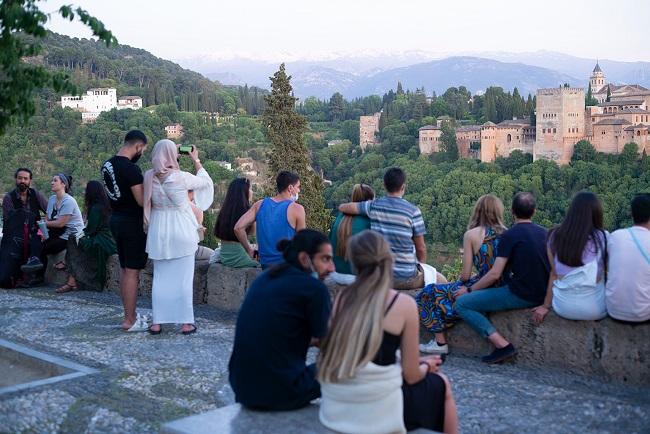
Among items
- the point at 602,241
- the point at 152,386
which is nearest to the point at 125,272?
the point at 152,386

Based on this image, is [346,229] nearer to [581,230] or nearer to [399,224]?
[399,224]

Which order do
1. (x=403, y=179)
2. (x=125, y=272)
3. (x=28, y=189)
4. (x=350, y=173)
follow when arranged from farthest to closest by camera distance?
(x=350, y=173) → (x=28, y=189) → (x=125, y=272) → (x=403, y=179)

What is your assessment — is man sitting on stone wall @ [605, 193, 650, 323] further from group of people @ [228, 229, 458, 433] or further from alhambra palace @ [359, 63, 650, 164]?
alhambra palace @ [359, 63, 650, 164]

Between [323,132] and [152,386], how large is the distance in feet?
387

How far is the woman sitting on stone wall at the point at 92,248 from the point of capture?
7059 millimetres

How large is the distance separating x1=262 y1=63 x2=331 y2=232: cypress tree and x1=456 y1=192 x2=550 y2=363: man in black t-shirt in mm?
25275

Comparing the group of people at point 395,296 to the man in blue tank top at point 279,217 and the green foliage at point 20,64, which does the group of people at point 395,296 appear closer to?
the man in blue tank top at point 279,217

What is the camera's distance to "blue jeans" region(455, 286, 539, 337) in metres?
4.56

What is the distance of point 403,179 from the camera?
5.00 metres

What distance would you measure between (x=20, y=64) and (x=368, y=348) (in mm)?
2320

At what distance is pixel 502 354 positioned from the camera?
4.55 meters

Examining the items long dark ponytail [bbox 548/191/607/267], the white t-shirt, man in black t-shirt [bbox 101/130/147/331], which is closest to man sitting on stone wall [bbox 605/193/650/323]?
the white t-shirt

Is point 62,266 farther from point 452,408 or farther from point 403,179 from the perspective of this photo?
point 452,408

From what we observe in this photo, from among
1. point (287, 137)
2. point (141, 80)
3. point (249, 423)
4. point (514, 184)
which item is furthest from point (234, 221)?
point (141, 80)
